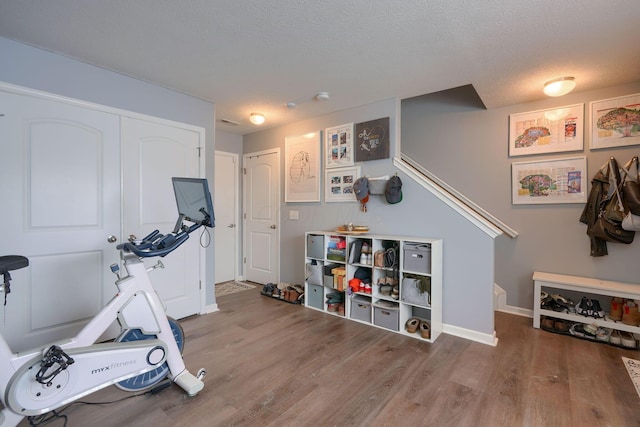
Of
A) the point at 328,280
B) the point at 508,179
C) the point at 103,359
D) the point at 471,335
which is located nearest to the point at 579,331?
the point at 471,335

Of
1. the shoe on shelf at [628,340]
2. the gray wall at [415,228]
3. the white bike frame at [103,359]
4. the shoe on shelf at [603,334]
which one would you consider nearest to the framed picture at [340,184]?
the gray wall at [415,228]

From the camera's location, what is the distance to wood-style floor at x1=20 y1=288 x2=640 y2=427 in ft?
5.61

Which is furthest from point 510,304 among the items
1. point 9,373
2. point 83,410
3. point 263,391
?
point 9,373

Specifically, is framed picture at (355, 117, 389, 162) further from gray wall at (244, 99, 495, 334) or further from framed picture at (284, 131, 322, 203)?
framed picture at (284, 131, 322, 203)

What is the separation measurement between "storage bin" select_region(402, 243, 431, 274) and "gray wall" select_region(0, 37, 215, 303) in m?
2.25

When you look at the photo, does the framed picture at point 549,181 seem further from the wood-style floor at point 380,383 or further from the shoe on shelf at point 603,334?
the wood-style floor at point 380,383

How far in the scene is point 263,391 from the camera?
6.42 ft

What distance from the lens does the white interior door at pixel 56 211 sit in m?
2.19

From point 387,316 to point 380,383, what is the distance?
0.96 m

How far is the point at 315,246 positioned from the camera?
3.52m

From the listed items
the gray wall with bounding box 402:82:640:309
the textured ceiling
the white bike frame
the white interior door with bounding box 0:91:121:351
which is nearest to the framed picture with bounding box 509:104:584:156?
the gray wall with bounding box 402:82:640:309

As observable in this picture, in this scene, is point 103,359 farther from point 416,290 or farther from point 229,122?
point 229,122

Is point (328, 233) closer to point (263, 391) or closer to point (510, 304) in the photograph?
point (263, 391)

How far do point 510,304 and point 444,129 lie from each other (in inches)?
91.6
